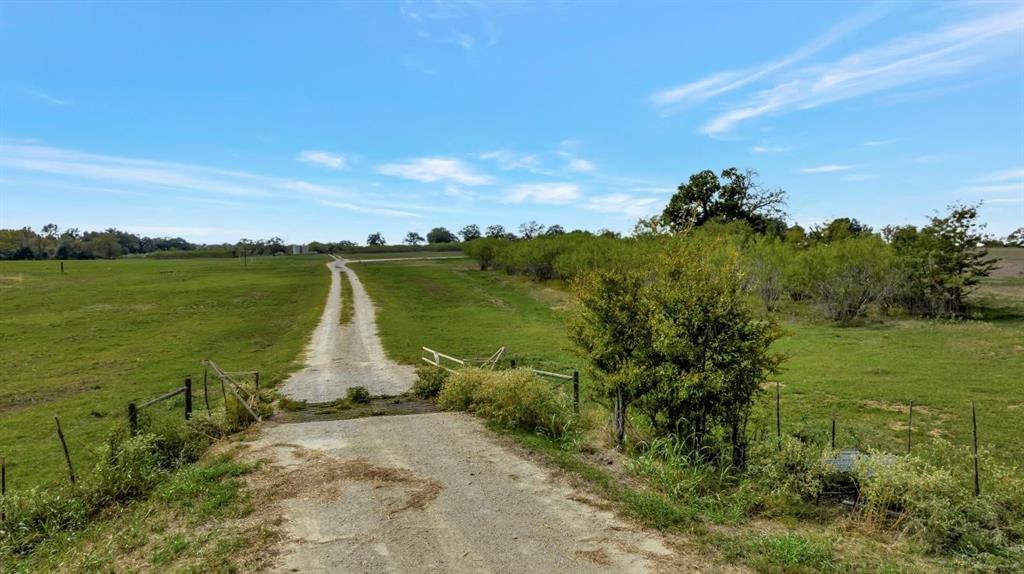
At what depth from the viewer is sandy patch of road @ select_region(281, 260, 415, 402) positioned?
738 inches

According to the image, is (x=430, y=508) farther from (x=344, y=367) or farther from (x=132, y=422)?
(x=344, y=367)

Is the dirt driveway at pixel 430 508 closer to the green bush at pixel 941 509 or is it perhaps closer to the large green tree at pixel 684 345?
the large green tree at pixel 684 345

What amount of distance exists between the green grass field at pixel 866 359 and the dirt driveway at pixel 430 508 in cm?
370

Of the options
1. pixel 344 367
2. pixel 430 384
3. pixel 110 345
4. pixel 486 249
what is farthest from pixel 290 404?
pixel 486 249

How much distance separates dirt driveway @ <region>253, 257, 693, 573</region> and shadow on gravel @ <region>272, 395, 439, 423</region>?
93cm

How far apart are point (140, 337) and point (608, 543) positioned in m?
36.6

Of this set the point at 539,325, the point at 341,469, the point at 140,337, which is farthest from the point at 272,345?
the point at 341,469

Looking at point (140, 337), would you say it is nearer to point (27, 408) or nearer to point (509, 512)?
point (27, 408)

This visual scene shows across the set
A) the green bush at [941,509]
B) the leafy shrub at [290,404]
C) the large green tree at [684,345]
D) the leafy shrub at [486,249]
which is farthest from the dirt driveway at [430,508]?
the leafy shrub at [486,249]

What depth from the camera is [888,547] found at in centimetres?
701

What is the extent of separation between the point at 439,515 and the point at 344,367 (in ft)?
52.3

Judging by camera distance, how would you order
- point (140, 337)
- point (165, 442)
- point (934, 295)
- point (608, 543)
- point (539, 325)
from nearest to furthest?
1. point (608, 543)
2. point (165, 442)
3. point (140, 337)
4. point (539, 325)
5. point (934, 295)

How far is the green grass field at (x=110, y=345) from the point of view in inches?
650

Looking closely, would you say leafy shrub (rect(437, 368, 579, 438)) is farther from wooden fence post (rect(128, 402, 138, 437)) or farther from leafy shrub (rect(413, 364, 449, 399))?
wooden fence post (rect(128, 402, 138, 437))
